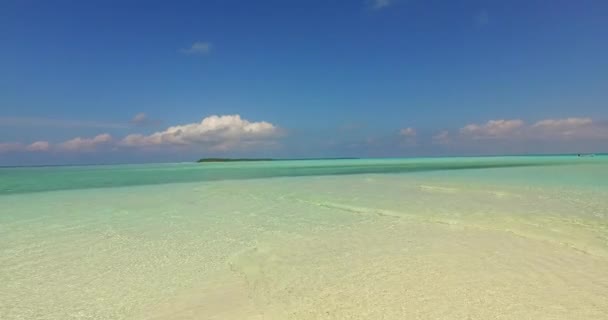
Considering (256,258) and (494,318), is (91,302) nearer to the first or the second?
(256,258)

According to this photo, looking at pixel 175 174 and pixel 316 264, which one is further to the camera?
pixel 175 174

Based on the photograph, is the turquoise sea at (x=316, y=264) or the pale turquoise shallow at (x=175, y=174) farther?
the pale turquoise shallow at (x=175, y=174)

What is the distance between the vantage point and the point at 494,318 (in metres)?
3.51

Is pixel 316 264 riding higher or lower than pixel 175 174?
lower

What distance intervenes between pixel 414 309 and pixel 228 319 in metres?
1.96

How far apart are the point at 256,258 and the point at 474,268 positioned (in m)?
3.37

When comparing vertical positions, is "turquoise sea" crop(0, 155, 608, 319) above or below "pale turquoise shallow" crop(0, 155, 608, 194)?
below

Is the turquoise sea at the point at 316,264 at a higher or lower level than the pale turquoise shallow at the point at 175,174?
lower

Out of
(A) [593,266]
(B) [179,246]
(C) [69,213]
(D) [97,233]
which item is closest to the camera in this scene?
(A) [593,266]

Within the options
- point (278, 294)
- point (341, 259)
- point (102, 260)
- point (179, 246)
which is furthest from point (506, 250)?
point (102, 260)

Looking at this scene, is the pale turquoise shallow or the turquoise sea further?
the pale turquoise shallow

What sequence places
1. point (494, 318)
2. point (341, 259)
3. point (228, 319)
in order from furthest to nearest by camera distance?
1. point (341, 259)
2. point (228, 319)
3. point (494, 318)

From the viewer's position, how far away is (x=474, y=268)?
16.5ft

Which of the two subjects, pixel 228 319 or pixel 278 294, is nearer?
pixel 228 319
